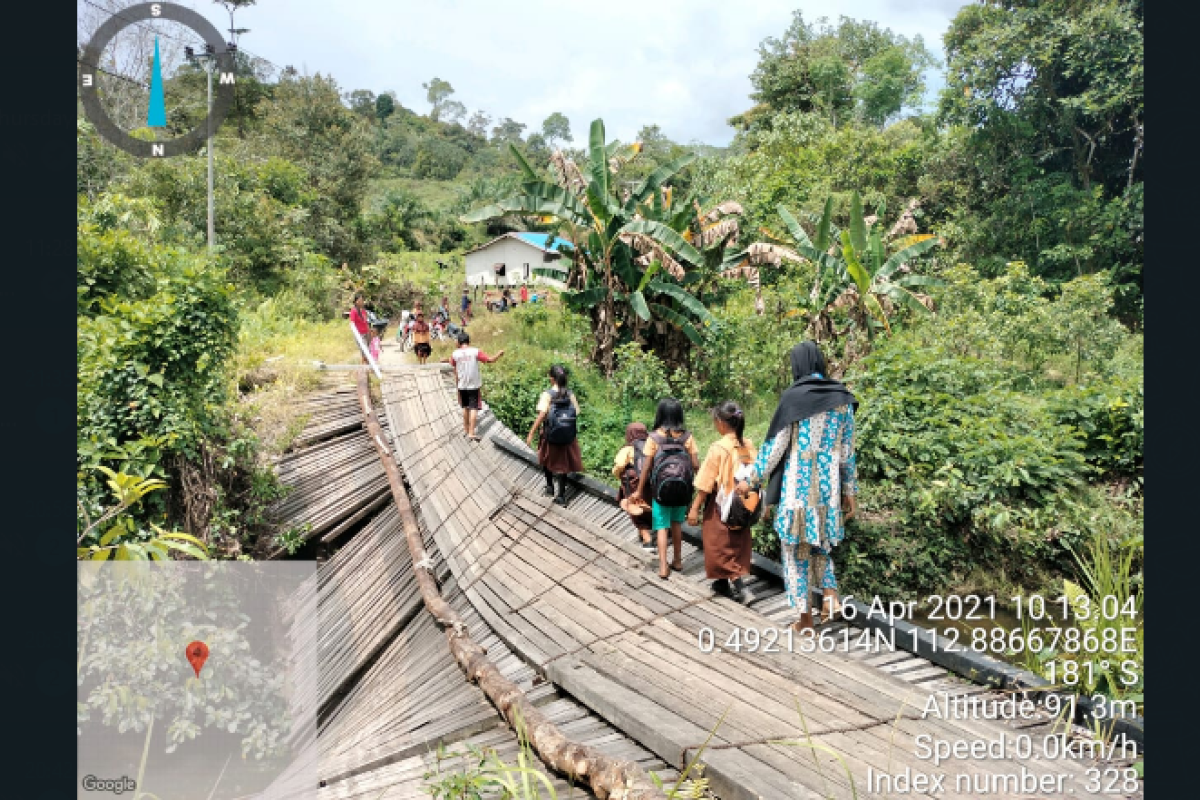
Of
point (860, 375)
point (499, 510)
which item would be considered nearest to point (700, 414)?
point (860, 375)

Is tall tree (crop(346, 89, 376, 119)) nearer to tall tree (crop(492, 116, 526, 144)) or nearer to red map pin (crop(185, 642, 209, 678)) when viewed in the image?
tall tree (crop(492, 116, 526, 144))

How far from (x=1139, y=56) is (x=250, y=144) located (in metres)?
24.4

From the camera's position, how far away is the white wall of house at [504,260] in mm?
29891

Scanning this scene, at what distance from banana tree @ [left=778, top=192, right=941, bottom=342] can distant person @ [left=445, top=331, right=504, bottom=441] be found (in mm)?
4584

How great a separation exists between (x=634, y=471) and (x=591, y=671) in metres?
1.89

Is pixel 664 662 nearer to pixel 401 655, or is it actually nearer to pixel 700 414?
pixel 401 655

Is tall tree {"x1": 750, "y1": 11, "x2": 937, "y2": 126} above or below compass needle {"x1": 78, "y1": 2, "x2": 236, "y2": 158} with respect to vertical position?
above

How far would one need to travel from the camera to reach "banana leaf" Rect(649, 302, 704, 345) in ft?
36.7

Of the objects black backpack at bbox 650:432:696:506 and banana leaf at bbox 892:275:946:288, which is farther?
banana leaf at bbox 892:275:946:288

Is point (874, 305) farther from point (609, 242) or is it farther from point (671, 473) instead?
point (671, 473)

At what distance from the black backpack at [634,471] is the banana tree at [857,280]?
5.18 meters

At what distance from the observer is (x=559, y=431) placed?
6.31 metres

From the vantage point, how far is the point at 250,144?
25.6 m

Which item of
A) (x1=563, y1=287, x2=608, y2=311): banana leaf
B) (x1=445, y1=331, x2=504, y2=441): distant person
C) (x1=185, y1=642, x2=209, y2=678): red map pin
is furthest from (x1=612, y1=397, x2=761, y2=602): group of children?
(x1=563, y1=287, x2=608, y2=311): banana leaf
